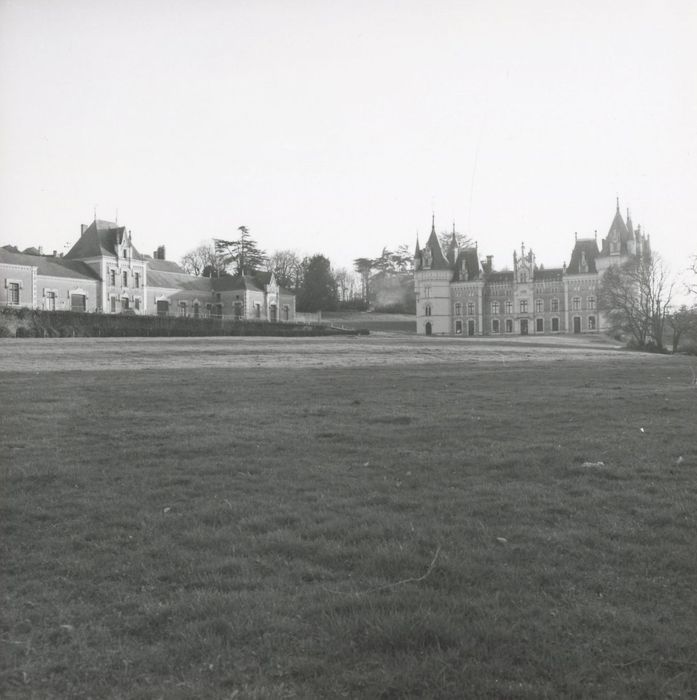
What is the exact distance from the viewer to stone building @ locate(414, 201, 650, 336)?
94562 mm

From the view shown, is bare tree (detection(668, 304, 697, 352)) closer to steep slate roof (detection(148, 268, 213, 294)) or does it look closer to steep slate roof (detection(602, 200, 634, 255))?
steep slate roof (detection(602, 200, 634, 255))

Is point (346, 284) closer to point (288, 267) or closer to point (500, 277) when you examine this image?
Answer: point (288, 267)

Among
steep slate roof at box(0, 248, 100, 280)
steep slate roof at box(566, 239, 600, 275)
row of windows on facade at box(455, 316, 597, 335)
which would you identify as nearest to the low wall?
steep slate roof at box(0, 248, 100, 280)

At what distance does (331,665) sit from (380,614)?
656mm

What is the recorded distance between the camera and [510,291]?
9988cm

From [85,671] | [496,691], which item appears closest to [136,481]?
[85,671]

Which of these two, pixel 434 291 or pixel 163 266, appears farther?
pixel 434 291

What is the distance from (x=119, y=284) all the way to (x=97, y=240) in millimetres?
5691

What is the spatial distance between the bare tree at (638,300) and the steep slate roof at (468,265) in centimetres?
3417

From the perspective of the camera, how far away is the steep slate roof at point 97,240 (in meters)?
77.1

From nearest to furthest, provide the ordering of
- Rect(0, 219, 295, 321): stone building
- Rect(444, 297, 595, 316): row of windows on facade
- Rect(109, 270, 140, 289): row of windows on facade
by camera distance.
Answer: Rect(0, 219, 295, 321): stone building → Rect(109, 270, 140, 289): row of windows on facade → Rect(444, 297, 595, 316): row of windows on facade

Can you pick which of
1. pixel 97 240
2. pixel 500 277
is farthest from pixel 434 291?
pixel 97 240

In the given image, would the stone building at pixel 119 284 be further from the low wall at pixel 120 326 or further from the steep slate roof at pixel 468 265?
the steep slate roof at pixel 468 265

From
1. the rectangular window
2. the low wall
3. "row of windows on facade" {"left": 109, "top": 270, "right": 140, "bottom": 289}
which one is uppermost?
"row of windows on facade" {"left": 109, "top": 270, "right": 140, "bottom": 289}
